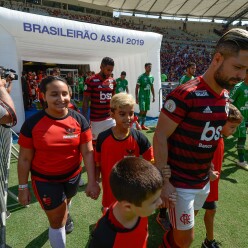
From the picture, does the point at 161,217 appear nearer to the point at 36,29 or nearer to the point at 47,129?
the point at 47,129

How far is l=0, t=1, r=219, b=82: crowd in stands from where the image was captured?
29.0 metres

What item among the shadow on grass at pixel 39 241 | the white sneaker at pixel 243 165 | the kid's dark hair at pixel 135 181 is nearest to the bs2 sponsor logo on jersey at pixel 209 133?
the kid's dark hair at pixel 135 181

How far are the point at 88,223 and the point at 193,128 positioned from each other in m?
2.12

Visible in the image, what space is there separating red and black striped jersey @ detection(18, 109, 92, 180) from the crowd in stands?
25372 millimetres

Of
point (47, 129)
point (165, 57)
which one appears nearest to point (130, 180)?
point (47, 129)

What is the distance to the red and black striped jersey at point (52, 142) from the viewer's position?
2.13 m

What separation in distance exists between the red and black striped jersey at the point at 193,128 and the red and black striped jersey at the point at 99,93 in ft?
9.49

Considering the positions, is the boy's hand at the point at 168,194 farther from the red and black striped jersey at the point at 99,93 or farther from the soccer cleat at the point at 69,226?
the red and black striped jersey at the point at 99,93

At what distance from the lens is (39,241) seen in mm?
2877

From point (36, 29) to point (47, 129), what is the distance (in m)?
5.52

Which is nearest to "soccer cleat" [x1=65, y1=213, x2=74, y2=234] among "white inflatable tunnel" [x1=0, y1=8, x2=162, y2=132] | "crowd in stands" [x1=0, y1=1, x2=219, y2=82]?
"white inflatable tunnel" [x1=0, y1=8, x2=162, y2=132]

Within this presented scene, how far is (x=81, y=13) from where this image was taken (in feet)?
110

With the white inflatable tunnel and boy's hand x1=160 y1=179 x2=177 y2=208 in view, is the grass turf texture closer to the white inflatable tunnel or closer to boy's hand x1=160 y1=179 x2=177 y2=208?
boy's hand x1=160 y1=179 x2=177 y2=208

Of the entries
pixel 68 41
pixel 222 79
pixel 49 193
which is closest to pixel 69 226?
pixel 49 193
